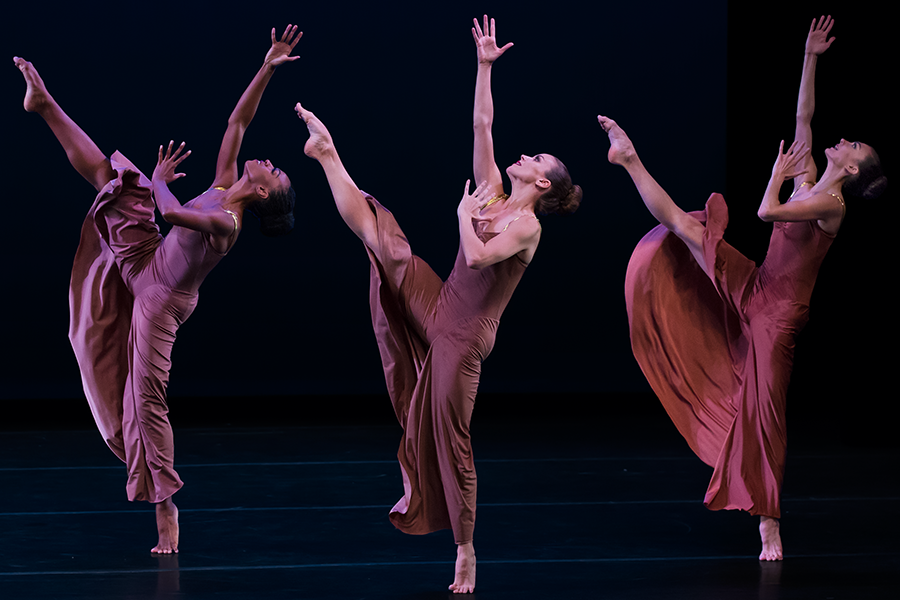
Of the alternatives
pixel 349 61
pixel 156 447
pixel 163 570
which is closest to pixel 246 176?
pixel 156 447

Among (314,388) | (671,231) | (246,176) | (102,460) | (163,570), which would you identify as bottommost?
(314,388)

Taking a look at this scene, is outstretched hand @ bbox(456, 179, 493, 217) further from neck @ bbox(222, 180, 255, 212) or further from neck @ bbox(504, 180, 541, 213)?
neck @ bbox(222, 180, 255, 212)

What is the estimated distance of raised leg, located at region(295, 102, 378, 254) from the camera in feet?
9.93

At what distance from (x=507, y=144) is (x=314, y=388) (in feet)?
6.31

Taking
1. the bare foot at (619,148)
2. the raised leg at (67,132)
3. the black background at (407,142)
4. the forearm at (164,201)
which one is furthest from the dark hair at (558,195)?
the black background at (407,142)

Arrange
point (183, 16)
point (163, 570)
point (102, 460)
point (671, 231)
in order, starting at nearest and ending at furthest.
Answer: point (163, 570) → point (671, 231) → point (102, 460) → point (183, 16)

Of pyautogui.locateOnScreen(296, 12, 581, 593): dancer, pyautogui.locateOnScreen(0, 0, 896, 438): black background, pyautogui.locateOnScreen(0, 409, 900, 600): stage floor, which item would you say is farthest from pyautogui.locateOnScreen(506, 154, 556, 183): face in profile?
pyautogui.locateOnScreen(0, 0, 896, 438): black background

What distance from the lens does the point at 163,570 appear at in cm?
314

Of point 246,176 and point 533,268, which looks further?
point 533,268

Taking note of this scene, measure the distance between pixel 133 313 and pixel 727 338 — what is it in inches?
78.1

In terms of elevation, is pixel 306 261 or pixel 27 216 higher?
pixel 27 216

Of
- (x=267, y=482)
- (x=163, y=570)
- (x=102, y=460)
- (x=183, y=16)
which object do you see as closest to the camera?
(x=163, y=570)

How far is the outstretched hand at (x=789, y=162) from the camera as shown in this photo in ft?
10.8

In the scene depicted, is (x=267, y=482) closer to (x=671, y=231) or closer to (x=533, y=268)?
(x=671, y=231)
